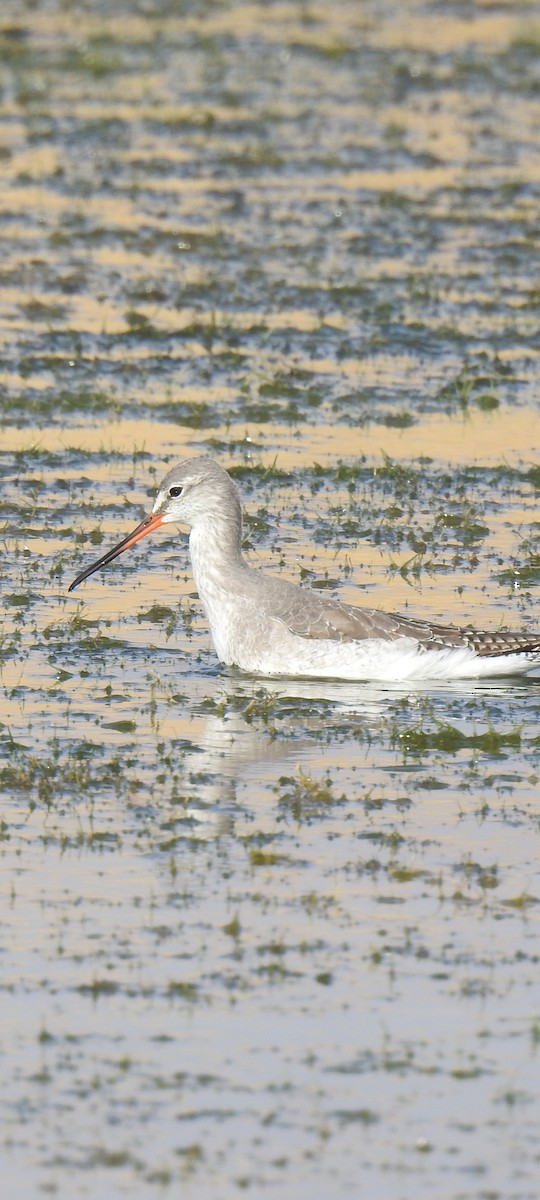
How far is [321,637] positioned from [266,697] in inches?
20.0

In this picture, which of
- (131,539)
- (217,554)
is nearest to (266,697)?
(217,554)

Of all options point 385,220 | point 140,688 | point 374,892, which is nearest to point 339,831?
point 374,892

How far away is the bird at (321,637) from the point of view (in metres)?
12.3

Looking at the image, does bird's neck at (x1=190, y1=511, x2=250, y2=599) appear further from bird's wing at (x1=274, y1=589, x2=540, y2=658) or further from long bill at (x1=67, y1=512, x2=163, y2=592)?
bird's wing at (x1=274, y1=589, x2=540, y2=658)

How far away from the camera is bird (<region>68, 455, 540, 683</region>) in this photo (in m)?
12.3

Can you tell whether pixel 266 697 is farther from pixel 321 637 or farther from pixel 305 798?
pixel 305 798

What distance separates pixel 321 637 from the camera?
40.7 feet

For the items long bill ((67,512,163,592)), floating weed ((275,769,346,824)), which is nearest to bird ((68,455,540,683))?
long bill ((67,512,163,592))

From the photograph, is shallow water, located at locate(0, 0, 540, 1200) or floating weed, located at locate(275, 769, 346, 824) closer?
shallow water, located at locate(0, 0, 540, 1200)

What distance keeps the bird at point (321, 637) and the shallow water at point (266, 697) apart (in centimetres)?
13

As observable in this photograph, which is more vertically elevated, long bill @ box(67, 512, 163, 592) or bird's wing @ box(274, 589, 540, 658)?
long bill @ box(67, 512, 163, 592)

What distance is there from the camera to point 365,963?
8.54m

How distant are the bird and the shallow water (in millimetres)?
129

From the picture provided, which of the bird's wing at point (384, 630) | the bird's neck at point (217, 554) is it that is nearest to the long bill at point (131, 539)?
the bird's neck at point (217, 554)
